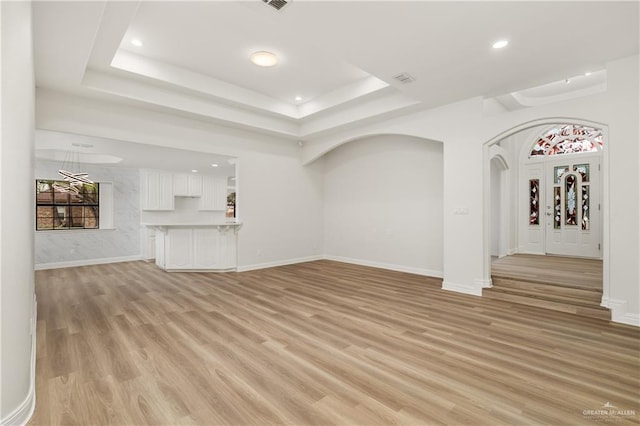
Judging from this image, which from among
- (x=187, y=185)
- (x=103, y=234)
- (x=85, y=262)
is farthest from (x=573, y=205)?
(x=85, y=262)

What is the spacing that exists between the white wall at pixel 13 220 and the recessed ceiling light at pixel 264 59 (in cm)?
272

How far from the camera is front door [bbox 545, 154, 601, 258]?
672 centimetres

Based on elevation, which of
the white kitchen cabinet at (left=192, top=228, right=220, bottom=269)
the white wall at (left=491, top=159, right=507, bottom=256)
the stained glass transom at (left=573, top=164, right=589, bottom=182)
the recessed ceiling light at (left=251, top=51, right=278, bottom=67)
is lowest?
the white kitchen cabinet at (left=192, top=228, right=220, bottom=269)

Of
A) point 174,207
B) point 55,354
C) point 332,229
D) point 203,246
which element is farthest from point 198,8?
point 174,207

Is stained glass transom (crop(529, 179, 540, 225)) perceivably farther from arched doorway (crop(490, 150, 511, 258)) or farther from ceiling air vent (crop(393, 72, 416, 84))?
ceiling air vent (crop(393, 72, 416, 84))

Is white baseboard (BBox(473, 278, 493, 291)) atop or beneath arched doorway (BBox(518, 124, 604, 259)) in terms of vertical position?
beneath

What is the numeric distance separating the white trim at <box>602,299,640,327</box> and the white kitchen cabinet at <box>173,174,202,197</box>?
32.2 feet

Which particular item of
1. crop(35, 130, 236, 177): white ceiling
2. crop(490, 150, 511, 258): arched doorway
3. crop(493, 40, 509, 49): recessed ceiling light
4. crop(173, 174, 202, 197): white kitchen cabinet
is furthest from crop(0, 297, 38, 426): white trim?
crop(490, 150, 511, 258): arched doorway

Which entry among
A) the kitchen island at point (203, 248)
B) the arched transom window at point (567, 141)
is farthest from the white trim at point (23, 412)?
the arched transom window at point (567, 141)

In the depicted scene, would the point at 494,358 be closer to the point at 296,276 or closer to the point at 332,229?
the point at 296,276

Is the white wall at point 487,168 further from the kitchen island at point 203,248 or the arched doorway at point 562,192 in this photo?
the arched doorway at point 562,192

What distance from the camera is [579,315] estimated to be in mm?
3738

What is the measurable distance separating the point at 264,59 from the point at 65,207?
714 cm

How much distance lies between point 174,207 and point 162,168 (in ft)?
4.50
